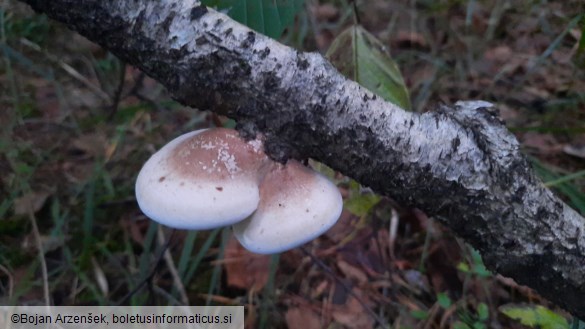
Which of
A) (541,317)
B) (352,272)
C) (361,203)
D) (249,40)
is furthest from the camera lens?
(352,272)

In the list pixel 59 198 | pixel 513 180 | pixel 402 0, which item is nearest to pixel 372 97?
pixel 513 180

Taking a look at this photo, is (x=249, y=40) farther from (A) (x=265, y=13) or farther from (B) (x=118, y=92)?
(B) (x=118, y=92)

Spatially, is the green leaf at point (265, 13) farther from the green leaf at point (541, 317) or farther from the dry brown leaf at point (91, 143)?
the dry brown leaf at point (91, 143)

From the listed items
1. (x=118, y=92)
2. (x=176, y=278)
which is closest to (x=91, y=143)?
(x=118, y=92)

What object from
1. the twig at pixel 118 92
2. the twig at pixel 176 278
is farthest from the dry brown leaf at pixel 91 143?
the twig at pixel 176 278

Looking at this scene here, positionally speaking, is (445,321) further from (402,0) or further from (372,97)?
(402,0)

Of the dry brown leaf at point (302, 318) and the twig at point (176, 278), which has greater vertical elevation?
the dry brown leaf at point (302, 318)
